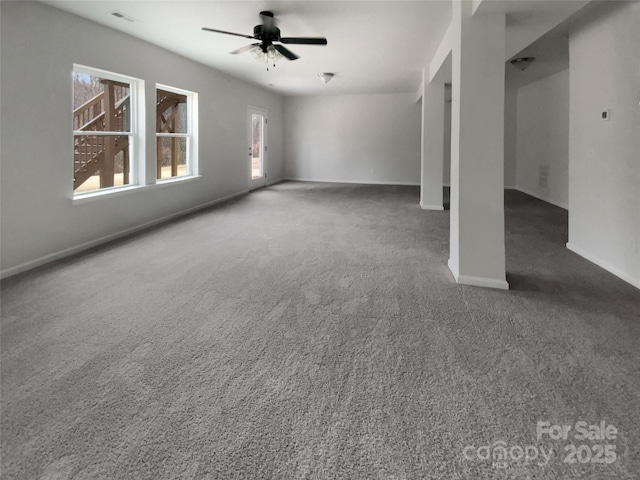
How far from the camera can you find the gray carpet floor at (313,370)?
53.6 inches

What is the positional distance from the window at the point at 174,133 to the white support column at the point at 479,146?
453 cm

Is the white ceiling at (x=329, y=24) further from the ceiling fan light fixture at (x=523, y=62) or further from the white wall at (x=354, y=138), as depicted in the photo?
the white wall at (x=354, y=138)

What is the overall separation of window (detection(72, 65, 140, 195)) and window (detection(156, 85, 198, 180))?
629 mm

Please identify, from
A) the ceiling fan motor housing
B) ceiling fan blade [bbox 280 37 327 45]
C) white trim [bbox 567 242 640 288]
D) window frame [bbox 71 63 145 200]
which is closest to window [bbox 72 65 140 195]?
window frame [bbox 71 63 145 200]

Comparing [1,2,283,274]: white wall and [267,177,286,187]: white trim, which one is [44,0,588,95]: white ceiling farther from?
[267,177,286,187]: white trim

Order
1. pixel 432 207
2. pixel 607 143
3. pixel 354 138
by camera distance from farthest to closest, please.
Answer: pixel 354 138 → pixel 432 207 → pixel 607 143

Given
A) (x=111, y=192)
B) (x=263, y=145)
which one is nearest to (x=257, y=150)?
(x=263, y=145)

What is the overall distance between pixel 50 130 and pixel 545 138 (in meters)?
8.62

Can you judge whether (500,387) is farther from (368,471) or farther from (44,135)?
(44,135)

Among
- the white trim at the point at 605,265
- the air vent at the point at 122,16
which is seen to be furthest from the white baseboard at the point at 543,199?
the air vent at the point at 122,16

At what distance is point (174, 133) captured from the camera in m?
6.24

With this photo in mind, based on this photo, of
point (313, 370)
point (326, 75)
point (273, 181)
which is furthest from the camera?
point (273, 181)

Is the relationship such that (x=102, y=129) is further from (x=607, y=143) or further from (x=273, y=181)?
(x=273, y=181)

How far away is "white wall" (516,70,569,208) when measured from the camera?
7.04 meters
